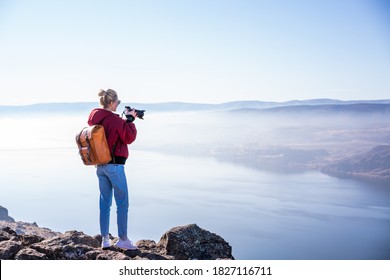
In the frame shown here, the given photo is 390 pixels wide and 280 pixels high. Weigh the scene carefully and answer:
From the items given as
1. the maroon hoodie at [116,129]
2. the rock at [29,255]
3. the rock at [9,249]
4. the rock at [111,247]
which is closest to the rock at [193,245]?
the rock at [111,247]

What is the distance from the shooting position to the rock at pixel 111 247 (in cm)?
383

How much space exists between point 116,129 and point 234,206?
335 feet

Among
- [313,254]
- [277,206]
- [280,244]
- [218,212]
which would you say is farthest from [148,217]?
[313,254]

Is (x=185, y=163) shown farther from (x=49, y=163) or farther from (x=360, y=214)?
(x=360, y=214)

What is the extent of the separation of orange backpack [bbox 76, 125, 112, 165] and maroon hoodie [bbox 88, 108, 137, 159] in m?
0.06

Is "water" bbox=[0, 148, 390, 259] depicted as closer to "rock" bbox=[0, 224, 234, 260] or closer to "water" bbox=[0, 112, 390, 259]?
"water" bbox=[0, 112, 390, 259]

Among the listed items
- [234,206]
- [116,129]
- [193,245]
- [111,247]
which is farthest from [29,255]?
[234,206]

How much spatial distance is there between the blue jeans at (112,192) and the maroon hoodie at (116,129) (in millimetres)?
147

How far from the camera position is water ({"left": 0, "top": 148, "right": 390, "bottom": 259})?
236ft

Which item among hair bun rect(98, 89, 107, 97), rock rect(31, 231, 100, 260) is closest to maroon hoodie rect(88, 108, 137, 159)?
hair bun rect(98, 89, 107, 97)

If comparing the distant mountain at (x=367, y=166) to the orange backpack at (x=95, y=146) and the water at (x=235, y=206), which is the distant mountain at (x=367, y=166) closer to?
the water at (x=235, y=206)

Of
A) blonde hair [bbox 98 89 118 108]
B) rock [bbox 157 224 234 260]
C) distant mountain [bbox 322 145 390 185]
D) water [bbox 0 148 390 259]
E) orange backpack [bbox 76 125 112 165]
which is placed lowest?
water [bbox 0 148 390 259]

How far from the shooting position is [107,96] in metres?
3.83

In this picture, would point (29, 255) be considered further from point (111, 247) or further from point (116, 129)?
point (116, 129)
